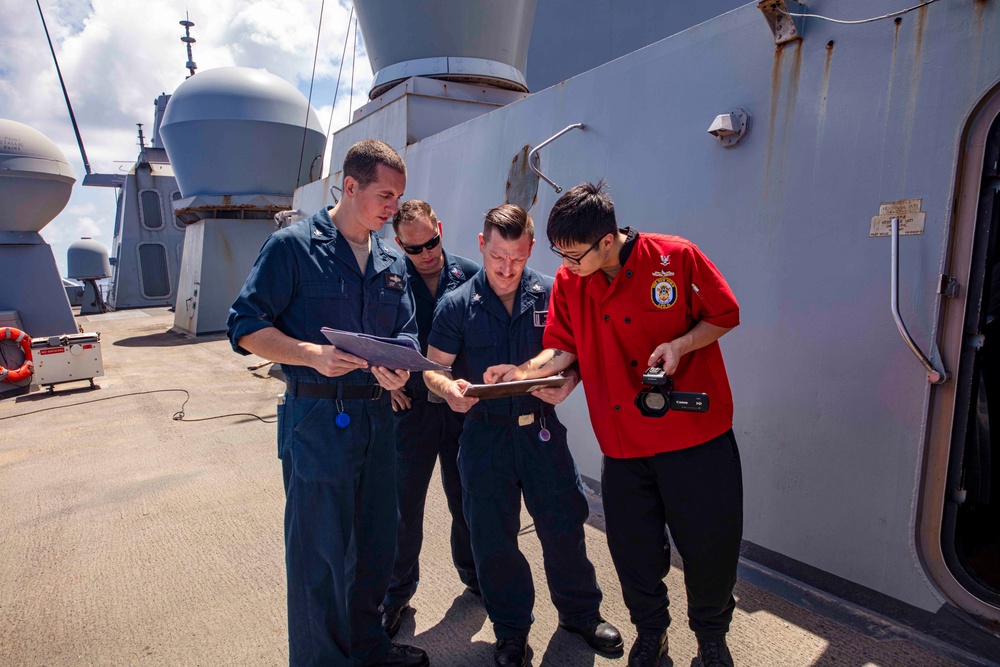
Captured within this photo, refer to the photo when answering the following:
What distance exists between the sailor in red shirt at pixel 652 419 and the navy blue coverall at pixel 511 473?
175 mm

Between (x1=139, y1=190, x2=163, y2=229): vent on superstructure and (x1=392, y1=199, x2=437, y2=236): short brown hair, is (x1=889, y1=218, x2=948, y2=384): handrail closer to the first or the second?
(x1=392, y1=199, x2=437, y2=236): short brown hair

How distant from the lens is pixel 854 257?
240 cm

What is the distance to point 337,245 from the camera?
2.07 metres

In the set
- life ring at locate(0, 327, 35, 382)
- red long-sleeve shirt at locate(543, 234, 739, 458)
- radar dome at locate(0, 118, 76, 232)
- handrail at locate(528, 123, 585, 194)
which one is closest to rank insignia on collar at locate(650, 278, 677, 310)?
red long-sleeve shirt at locate(543, 234, 739, 458)

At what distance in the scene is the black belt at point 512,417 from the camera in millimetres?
2176

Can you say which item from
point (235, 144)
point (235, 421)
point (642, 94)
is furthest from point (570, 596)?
point (235, 144)

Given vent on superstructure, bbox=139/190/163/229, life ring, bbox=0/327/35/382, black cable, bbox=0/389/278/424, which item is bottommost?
black cable, bbox=0/389/278/424

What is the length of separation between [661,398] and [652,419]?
20 centimetres

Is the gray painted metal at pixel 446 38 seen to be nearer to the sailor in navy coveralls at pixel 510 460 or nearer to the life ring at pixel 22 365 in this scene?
the sailor in navy coveralls at pixel 510 460

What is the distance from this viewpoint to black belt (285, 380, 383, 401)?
1.97m

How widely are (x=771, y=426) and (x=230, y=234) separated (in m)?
12.1

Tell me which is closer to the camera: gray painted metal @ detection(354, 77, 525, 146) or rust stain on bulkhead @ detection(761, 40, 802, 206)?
rust stain on bulkhead @ detection(761, 40, 802, 206)

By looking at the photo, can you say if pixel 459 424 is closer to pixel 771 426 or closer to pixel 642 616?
pixel 642 616

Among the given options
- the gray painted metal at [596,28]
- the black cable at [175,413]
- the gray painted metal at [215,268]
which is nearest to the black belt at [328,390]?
the black cable at [175,413]
